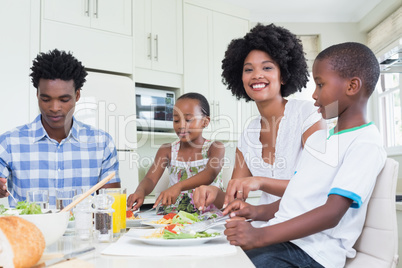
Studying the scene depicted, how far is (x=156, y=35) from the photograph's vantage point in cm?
343

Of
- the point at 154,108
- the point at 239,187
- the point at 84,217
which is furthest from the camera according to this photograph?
the point at 154,108

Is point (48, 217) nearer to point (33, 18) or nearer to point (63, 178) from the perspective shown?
point (63, 178)

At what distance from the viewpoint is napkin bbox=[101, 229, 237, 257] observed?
0.78 metres

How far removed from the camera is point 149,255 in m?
0.77

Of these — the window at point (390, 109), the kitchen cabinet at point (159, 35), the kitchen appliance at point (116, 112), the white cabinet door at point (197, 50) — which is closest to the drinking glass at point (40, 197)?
the kitchen appliance at point (116, 112)

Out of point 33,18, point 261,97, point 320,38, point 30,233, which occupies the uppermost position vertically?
point 320,38

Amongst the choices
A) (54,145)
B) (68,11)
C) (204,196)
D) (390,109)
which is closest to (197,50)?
(68,11)

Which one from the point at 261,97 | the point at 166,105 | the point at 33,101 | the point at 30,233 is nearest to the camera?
the point at 30,233

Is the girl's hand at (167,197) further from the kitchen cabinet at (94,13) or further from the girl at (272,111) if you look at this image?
the kitchen cabinet at (94,13)

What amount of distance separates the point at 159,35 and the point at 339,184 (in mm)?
2743

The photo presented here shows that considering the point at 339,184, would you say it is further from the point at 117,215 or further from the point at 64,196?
the point at 64,196

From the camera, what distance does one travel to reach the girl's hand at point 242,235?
874 mm

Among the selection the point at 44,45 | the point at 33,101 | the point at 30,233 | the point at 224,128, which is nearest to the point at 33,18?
the point at 44,45

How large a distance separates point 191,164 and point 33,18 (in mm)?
1380
